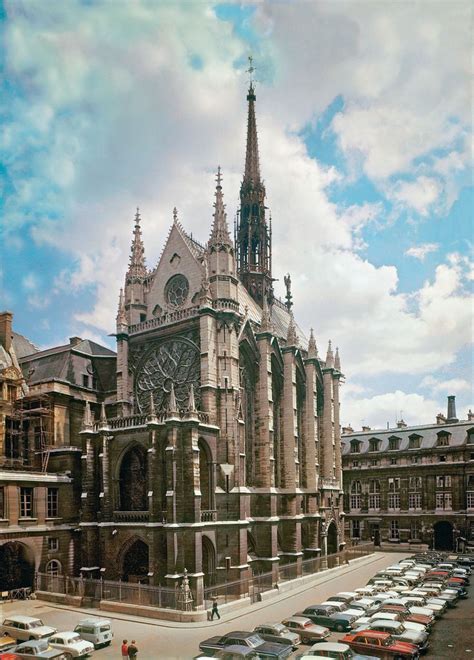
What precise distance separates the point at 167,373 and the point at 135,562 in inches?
560

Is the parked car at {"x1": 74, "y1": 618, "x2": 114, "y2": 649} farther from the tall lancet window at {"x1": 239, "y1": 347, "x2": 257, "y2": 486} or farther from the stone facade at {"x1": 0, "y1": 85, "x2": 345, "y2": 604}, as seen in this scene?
the tall lancet window at {"x1": 239, "y1": 347, "x2": 257, "y2": 486}

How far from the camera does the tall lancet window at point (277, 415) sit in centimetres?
5194

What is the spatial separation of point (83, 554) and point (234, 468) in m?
11.2

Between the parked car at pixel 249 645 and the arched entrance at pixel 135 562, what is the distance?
528 inches

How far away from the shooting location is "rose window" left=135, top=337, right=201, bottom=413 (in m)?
46.0

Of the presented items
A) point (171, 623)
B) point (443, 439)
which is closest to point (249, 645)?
point (171, 623)

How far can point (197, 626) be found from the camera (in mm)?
30578

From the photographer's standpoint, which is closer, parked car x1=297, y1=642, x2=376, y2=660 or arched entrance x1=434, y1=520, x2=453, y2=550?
parked car x1=297, y1=642, x2=376, y2=660

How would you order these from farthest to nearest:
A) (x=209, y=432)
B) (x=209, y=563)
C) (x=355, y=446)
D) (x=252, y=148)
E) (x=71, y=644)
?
(x=355, y=446) < (x=252, y=148) < (x=209, y=432) < (x=209, y=563) < (x=71, y=644)

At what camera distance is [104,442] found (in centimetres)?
4078

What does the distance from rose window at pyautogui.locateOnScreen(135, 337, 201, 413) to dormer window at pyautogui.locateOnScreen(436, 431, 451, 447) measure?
1445 inches

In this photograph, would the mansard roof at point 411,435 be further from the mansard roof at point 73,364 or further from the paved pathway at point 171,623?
the mansard roof at point 73,364

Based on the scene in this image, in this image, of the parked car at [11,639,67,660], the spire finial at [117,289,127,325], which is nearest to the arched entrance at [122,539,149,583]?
the parked car at [11,639,67,660]

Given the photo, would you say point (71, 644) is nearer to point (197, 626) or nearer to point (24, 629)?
point (24, 629)
